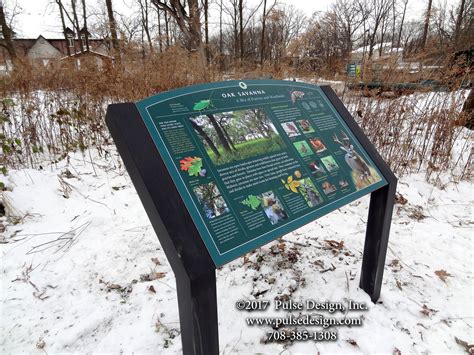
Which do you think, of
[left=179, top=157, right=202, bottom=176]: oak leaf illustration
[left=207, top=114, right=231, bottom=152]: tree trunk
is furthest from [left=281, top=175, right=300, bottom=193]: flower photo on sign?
[left=179, top=157, right=202, bottom=176]: oak leaf illustration

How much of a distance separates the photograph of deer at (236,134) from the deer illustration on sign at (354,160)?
443 mm

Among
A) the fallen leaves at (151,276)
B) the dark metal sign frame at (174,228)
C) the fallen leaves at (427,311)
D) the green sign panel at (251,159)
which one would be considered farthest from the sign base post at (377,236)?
the fallen leaves at (151,276)

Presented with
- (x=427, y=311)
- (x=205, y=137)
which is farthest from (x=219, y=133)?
(x=427, y=311)

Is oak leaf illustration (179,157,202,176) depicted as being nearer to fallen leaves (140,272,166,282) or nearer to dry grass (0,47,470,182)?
fallen leaves (140,272,166,282)

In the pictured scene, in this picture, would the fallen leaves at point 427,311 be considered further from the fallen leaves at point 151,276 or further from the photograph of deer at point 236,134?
the fallen leaves at point 151,276

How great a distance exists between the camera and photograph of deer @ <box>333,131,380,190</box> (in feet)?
5.00

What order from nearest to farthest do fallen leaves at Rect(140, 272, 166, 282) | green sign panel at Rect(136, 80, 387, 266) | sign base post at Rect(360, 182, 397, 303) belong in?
→ 1. green sign panel at Rect(136, 80, 387, 266)
2. sign base post at Rect(360, 182, 397, 303)
3. fallen leaves at Rect(140, 272, 166, 282)

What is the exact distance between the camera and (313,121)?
1560 millimetres

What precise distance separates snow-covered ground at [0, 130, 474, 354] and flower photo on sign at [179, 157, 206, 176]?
1.01 meters

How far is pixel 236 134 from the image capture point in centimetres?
120

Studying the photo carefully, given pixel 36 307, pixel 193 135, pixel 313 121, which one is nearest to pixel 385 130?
pixel 313 121

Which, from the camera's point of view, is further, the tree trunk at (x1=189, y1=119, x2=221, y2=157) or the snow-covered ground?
the snow-covered ground

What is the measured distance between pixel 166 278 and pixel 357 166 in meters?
1.43

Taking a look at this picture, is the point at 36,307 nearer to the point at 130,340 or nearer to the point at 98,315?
the point at 98,315
